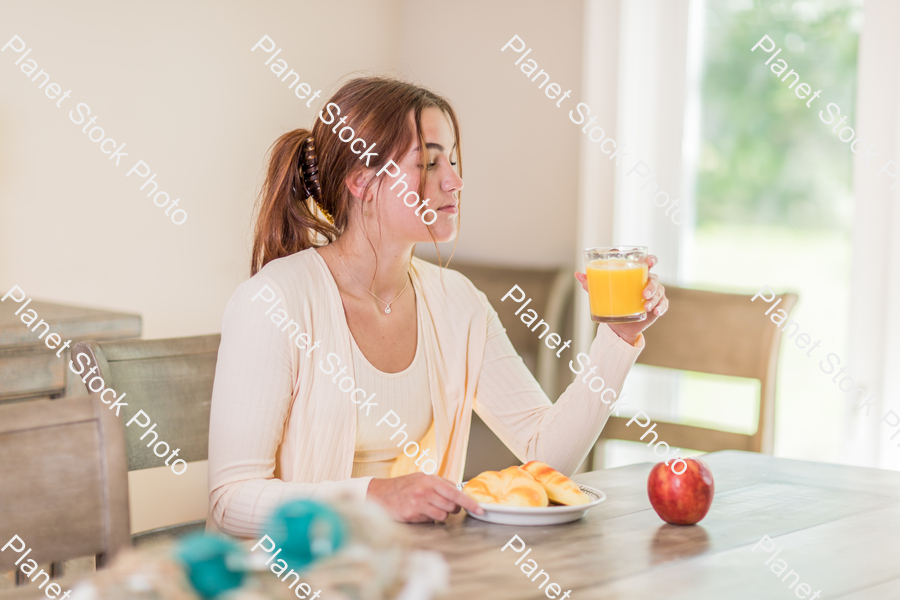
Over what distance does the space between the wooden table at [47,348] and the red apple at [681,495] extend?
1184 millimetres

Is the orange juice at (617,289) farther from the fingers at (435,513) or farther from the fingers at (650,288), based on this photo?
the fingers at (435,513)

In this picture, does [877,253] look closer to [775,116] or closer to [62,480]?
[775,116]

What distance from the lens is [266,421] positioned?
125cm

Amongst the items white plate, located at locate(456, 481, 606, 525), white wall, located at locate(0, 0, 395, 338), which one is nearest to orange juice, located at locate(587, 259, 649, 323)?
white plate, located at locate(456, 481, 606, 525)

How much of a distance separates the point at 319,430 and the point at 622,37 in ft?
5.19

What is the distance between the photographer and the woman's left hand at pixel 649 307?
4.27ft

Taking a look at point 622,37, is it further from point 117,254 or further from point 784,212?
point 117,254

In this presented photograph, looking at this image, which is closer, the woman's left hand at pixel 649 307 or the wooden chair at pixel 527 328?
the woman's left hand at pixel 649 307

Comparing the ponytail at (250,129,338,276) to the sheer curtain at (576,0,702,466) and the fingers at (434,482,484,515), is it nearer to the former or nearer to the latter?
the fingers at (434,482,484,515)

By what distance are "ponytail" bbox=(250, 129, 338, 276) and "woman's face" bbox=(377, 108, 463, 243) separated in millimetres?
134

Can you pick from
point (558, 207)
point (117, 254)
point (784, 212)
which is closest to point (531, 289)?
point (558, 207)

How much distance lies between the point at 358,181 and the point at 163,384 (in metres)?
0.45

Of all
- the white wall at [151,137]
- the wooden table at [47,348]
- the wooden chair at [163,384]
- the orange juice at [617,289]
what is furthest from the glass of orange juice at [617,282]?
the white wall at [151,137]

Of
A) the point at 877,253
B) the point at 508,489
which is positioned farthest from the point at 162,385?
the point at 877,253
